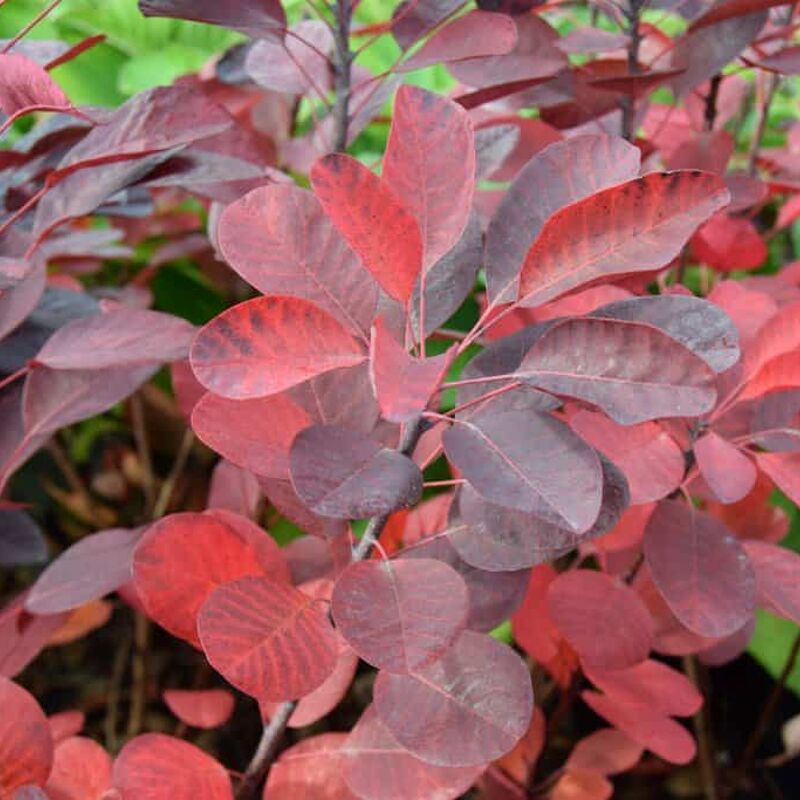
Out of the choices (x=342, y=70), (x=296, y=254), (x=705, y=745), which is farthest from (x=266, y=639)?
(x=705, y=745)

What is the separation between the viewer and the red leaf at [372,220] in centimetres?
42

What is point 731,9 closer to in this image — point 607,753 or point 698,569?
point 698,569

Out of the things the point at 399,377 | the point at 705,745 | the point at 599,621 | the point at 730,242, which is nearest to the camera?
the point at 399,377

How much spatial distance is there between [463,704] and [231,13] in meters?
0.43

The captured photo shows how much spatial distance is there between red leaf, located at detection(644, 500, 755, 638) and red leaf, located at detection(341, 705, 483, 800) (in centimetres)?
14

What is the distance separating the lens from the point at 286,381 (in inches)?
16.0

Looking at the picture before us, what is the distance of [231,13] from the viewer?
1.95 feet

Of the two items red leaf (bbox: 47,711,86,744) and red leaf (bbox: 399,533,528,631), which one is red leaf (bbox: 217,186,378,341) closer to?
red leaf (bbox: 399,533,528,631)

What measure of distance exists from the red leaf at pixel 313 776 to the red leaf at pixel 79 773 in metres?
0.09

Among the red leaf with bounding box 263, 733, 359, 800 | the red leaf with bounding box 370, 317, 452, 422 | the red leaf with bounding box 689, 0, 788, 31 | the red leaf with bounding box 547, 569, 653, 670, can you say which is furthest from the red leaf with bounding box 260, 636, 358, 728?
the red leaf with bounding box 689, 0, 788, 31

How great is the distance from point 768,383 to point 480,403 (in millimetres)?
161

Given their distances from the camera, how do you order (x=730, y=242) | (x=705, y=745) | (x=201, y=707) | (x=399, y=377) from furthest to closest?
(x=705, y=745)
(x=730, y=242)
(x=201, y=707)
(x=399, y=377)

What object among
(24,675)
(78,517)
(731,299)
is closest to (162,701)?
(24,675)

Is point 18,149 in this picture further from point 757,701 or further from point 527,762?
point 757,701
